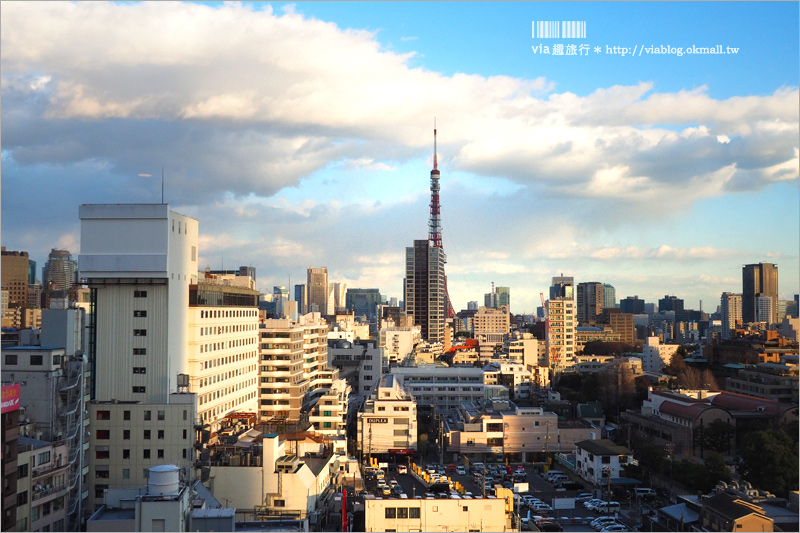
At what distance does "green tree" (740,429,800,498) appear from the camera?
936 cm

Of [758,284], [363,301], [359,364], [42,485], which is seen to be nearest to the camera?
[42,485]

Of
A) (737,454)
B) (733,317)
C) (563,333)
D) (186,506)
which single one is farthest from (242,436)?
(733,317)

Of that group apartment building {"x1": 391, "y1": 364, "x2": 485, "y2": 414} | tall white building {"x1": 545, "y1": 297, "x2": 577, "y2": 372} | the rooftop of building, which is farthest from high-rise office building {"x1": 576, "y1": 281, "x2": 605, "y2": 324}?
the rooftop of building

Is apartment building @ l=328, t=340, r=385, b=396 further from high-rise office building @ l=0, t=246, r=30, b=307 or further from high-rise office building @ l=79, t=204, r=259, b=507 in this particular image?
high-rise office building @ l=79, t=204, r=259, b=507

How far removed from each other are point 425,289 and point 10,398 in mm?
37354

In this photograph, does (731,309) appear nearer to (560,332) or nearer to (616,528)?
(560,332)

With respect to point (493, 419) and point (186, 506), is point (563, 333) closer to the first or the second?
point (493, 419)

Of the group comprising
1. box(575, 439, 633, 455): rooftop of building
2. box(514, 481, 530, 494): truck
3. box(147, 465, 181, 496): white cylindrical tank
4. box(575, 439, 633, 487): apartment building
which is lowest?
box(514, 481, 530, 494): truck

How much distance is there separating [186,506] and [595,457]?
7.18m

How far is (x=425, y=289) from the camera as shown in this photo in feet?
141

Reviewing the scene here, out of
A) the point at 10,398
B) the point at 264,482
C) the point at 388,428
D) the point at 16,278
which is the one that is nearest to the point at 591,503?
the point at 388,428

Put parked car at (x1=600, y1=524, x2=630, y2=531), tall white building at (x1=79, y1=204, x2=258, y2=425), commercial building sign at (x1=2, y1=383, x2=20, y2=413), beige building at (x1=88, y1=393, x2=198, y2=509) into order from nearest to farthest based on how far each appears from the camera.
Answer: commercial building sign at (x1=2, y1=383, x2=20, y2=413) < beige building at (x1=88, y1=393, x2=198, y2=509) < parked car at (x1=600, y1=524, x2=630, y2=531) < tall white building at (x1=79, y1=204, x2=258, y2=425)

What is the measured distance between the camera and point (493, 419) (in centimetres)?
1305

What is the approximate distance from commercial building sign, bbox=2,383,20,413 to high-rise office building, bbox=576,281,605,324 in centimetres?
4192
